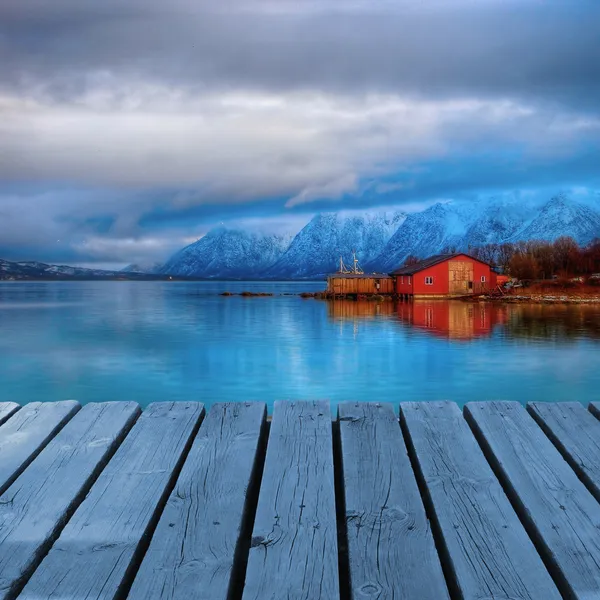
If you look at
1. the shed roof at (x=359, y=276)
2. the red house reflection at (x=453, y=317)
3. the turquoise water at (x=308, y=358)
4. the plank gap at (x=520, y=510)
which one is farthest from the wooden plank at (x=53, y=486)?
the shed roof at (x=359, y=276)

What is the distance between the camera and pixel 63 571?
7.26 ft

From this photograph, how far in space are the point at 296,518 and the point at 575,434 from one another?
65.2 inches

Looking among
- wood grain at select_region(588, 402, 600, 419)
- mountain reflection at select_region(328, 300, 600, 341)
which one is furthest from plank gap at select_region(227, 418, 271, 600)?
mountain reflection at select_region(328, 300, 600, 341)

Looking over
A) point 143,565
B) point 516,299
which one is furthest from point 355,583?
point 516,299

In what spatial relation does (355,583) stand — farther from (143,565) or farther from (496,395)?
(496,395)

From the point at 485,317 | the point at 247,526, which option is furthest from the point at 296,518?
the point at 485,317

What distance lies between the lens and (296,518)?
99.3 inches

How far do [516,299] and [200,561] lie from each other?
2564 inches

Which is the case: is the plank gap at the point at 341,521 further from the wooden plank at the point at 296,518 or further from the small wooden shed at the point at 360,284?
the small wooden shed at the point at 360,284

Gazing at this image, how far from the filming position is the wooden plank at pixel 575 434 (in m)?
2.93

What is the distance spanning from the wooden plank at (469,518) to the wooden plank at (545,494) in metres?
0.06

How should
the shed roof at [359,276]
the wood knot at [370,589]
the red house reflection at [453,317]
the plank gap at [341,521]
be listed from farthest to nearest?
the shed roof at [359,276] → the red house reflection at [453,317] → the plank gap at [341,521] → the wood knot at [370,589]

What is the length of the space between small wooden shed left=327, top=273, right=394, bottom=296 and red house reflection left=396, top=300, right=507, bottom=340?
11.3 meters

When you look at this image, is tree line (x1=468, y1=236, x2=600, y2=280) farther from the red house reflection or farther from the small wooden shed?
the red house reflection
